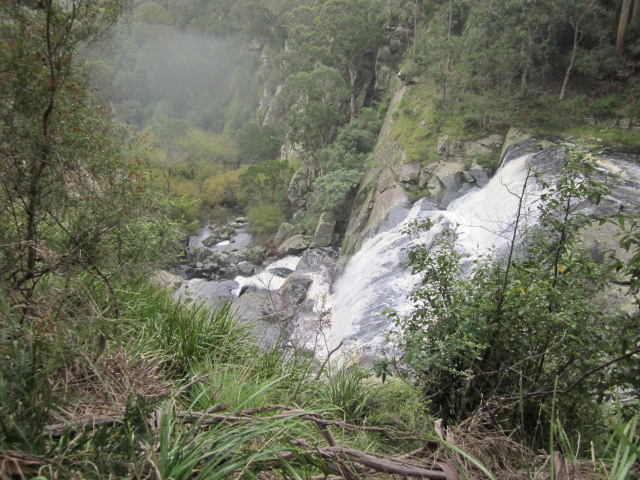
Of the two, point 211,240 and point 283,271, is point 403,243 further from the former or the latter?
point 211,240

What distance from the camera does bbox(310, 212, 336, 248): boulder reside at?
17688 mm

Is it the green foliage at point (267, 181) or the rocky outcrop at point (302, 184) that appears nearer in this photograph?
the rocky outcrop at point (302, 184)

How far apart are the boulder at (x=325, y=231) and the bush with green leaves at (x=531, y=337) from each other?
1454 cm

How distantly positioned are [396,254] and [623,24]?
37.0 ft

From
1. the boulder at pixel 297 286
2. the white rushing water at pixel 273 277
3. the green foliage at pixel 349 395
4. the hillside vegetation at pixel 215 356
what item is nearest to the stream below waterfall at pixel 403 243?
the boulder at pixel 297 286

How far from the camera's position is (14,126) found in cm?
273

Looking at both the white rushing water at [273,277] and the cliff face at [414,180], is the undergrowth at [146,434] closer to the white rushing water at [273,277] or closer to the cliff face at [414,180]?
the cliff face at [414,180]

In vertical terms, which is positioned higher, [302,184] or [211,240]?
[302,184]

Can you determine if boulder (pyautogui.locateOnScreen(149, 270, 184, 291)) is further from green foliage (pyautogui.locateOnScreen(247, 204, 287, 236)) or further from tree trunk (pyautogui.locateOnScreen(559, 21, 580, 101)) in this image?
tree trunk (pyautogui.locateOnScreen(559, 21, 580, 101))

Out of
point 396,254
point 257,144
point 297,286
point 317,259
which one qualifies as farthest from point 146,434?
point 257,144

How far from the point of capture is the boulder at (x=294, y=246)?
18047mm

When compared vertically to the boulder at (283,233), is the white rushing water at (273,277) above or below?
below

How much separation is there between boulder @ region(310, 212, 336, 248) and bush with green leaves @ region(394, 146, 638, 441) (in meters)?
14.5

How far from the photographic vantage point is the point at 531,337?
7.97ft
